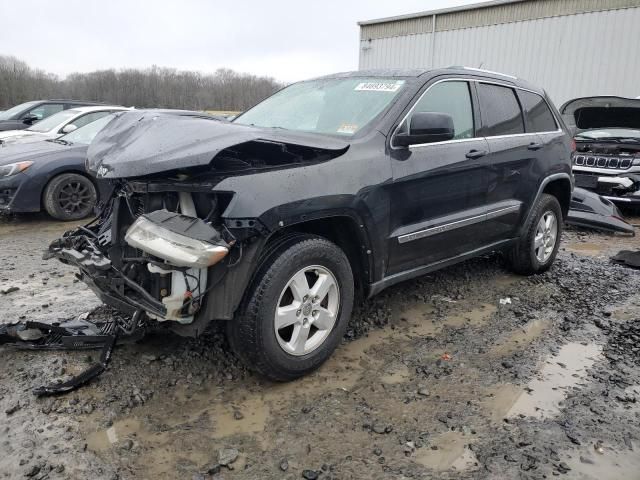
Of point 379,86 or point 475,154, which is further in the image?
point 475,154

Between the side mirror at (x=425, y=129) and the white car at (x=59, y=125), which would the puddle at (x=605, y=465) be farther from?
the white car at (x=59, y=125)

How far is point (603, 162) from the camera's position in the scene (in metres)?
8.12

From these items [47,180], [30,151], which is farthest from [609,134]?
[30,151]

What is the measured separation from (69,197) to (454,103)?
5.25 metres

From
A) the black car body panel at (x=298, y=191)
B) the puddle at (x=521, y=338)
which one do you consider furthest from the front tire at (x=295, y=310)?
the puddle at (x=521, y=338)

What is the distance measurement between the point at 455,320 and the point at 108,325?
249 centimetres

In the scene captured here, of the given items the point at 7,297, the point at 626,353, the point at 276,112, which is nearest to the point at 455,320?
the point at 626,353

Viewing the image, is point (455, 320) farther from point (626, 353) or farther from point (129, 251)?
point (129, 251)

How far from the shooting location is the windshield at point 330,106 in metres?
3.46

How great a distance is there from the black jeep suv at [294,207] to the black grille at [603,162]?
483 cm

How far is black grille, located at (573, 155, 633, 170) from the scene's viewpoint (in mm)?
7875

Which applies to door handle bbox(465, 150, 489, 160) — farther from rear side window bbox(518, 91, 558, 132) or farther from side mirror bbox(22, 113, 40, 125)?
side mirror bbox(22, 113, 40, 125)

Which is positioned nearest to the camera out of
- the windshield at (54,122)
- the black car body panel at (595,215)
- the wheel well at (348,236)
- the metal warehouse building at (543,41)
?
the wheel well at (348,236)

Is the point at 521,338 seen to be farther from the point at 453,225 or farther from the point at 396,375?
the point at 396,375
